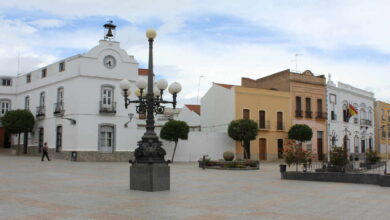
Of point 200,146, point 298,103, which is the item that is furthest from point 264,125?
point 200,146

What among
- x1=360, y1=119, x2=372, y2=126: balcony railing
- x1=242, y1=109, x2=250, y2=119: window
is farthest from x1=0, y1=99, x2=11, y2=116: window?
x1=360, y1=119, x2=372, y2=126: balcony railing

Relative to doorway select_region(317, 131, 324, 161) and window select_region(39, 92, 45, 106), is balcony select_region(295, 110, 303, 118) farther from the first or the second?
window select_region(39, 92, 45, 106)

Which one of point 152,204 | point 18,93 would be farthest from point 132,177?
point 18,93

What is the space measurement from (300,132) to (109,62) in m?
17.5

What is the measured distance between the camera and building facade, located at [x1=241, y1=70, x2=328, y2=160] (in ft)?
130

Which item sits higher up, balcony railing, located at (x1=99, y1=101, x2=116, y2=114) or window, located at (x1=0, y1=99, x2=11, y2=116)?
window, located at (x1=0, y1=99, x2=11, y2=116)

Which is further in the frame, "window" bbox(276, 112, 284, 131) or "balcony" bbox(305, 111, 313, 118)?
"balcony" bbox(305, 111, 313, 118)

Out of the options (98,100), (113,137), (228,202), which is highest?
(98,100)

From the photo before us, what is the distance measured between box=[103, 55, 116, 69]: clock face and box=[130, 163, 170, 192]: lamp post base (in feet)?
64.5

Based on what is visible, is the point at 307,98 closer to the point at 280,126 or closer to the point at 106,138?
the point at 280,126

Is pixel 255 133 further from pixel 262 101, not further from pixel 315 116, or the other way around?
pixel 315 116

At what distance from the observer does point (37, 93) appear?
3534cm

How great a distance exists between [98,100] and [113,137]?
9.60 feet

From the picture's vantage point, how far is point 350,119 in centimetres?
4597
